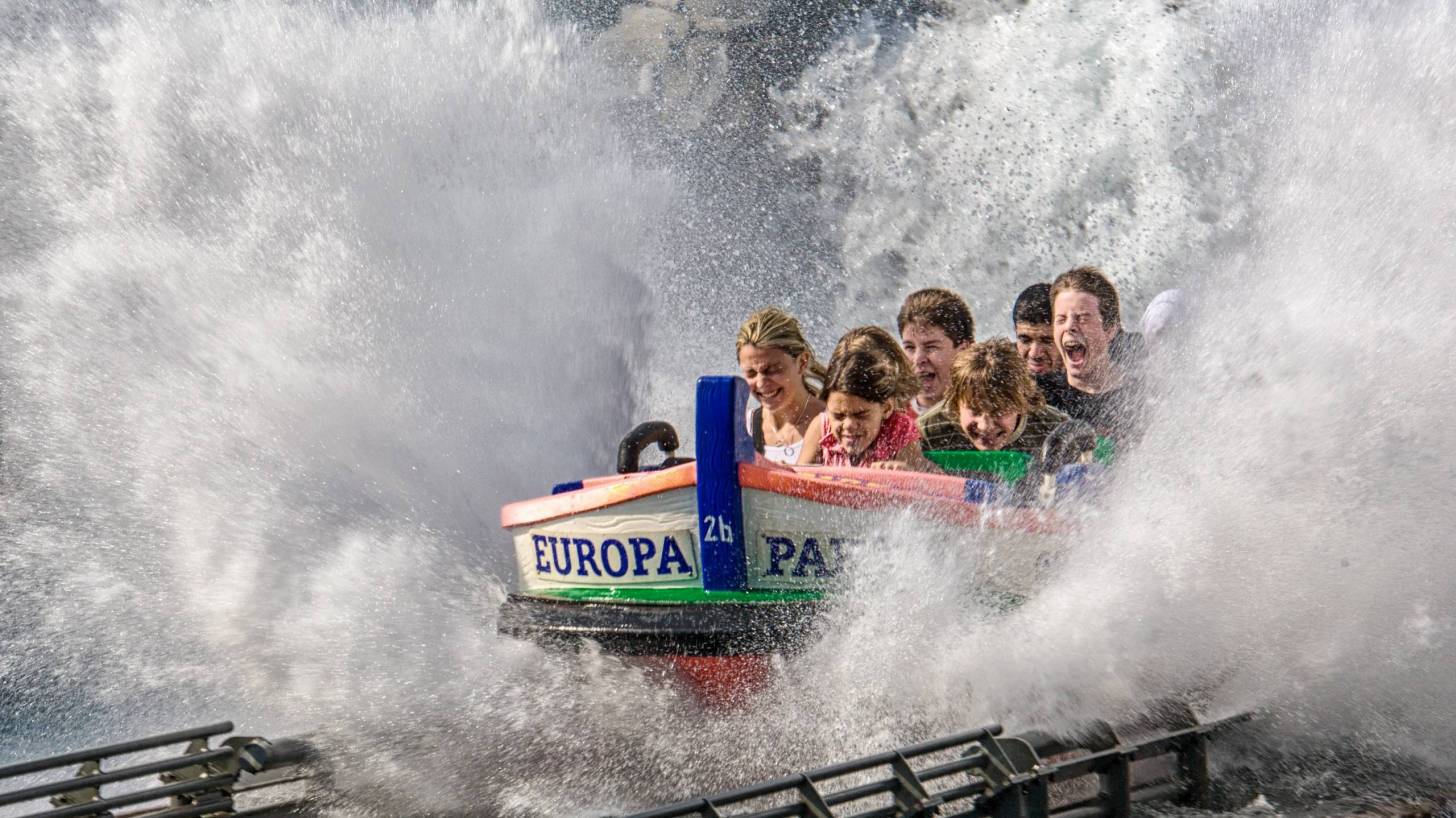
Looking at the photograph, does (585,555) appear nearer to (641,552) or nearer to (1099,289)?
(641,552)

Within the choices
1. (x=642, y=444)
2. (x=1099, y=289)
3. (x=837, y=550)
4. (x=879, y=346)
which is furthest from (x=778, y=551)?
(x=1099, y=289)

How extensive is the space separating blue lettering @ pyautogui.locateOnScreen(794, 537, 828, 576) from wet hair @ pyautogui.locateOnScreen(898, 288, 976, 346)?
72.9 inches

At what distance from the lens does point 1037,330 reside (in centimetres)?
691

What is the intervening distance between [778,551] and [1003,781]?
3.93ft

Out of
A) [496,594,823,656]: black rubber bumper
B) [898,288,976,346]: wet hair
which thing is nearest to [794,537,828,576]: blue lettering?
Answer: [496,594,823,656]: black rubber bumper

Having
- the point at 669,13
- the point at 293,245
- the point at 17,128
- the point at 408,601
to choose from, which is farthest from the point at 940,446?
the point at 669,13

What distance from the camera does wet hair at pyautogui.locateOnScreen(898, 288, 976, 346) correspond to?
6375 millimetres

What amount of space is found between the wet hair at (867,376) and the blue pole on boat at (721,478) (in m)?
0.53

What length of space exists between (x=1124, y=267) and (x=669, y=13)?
7919 mm

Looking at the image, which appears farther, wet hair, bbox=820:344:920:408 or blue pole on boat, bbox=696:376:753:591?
wet hair, bbox=820:344:920:408

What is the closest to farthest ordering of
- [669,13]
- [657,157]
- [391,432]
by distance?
[391,432] → [657,157] → [669,13]

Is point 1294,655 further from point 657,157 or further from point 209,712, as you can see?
point 657,157

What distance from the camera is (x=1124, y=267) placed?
1877 cm

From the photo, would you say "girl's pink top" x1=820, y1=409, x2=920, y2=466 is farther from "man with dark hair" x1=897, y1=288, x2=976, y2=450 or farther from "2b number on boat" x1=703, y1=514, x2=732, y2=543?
"man with dark hair" x1=897, y1=288, x2=976, y2=450
